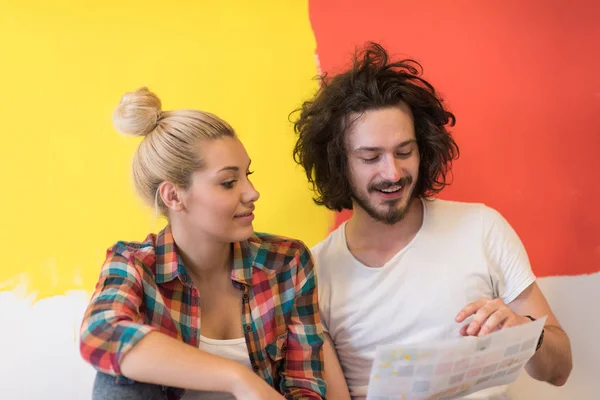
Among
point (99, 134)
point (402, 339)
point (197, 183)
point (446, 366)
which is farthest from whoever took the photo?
point (99, 134)

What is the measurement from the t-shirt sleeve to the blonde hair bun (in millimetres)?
763

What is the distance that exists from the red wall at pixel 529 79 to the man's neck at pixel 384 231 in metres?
0.35

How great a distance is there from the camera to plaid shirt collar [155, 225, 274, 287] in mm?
1229

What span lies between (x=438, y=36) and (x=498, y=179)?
0.41 meters

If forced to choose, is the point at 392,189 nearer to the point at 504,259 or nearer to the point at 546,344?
the point at 504,259

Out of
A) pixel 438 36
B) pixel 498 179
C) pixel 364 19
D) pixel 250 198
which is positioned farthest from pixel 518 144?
pixel 250 198

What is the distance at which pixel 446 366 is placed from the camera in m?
0.99

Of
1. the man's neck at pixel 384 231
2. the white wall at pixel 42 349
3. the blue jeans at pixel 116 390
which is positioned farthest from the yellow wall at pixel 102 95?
the blue jeans at pixel 116 390

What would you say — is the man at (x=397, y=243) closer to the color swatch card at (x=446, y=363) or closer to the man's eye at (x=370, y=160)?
the man's eye at (x=370, y=160)

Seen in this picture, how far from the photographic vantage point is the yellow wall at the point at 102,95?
1.49 metres

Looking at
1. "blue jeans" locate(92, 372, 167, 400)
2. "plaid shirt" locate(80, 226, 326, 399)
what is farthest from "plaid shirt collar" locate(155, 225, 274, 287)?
"blue jeans" locate(92, 372, 167, 400)

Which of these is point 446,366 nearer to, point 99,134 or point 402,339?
point 402,339

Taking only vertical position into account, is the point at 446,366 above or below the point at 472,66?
below

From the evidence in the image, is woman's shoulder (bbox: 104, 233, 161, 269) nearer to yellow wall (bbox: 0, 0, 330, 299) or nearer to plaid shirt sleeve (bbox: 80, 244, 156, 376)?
plaid shirt sleeve (bbox: 80, 244, 156, 376)
